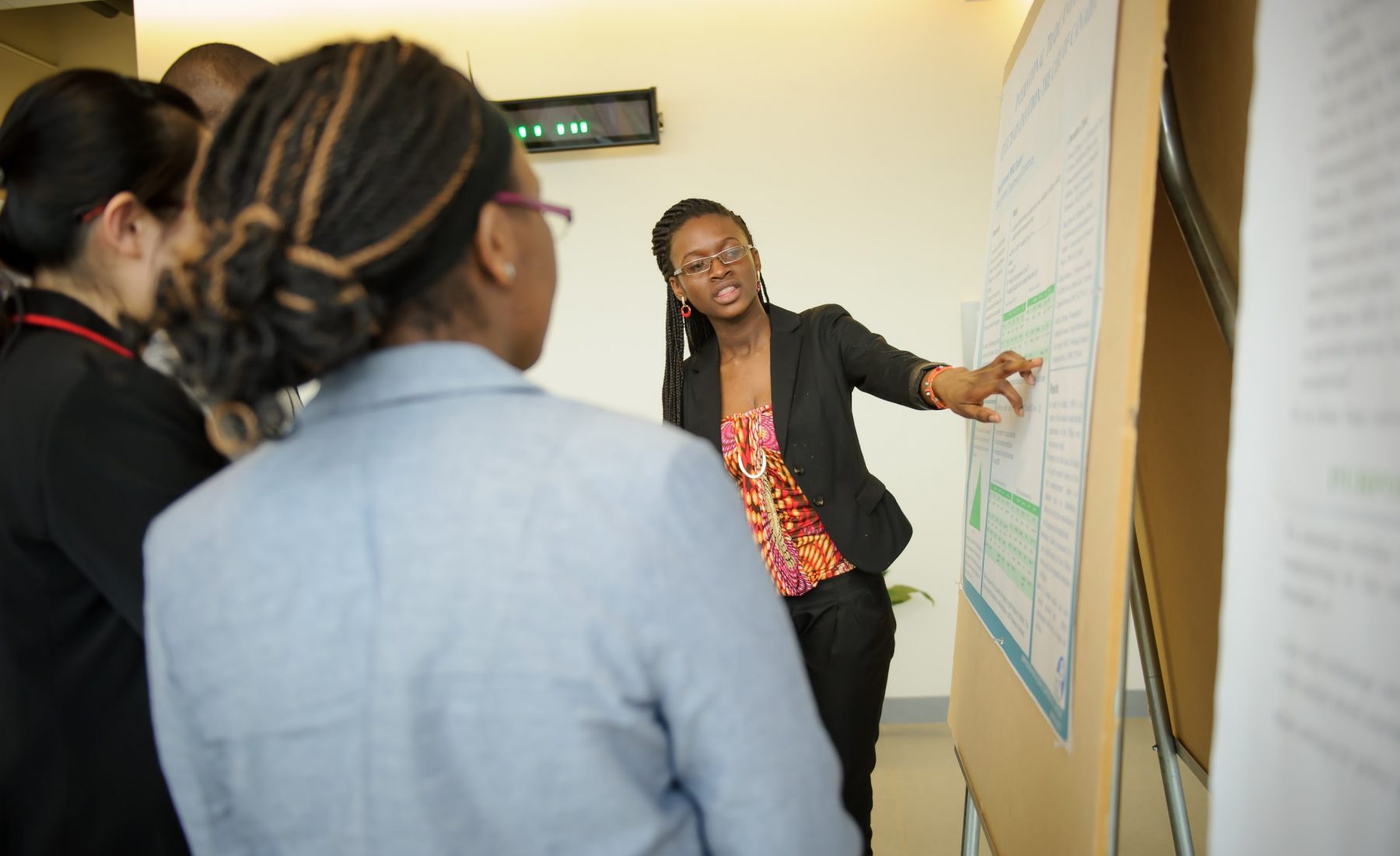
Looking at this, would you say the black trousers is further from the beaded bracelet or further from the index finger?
the index finger

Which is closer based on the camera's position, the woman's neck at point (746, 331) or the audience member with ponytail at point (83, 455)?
the audience member with ponytail at point (83, 455)

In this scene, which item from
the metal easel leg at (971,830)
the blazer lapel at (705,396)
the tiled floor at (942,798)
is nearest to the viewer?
the metal easel leg at (971,830)

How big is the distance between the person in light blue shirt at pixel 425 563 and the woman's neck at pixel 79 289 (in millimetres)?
473

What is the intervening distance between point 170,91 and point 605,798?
101cm

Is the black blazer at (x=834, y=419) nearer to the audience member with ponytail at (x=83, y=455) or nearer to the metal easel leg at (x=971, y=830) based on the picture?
the metal easel leg at (x=971, y=830)

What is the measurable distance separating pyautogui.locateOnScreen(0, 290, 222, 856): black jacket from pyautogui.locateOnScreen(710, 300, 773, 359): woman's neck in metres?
1.32

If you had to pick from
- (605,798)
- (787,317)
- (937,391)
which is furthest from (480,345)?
(787,317)

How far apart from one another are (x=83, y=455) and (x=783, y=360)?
142cm

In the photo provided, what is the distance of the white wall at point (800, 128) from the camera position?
129 inches

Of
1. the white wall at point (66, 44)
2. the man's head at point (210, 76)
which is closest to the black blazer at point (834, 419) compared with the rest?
the man's head at point (210, 76)

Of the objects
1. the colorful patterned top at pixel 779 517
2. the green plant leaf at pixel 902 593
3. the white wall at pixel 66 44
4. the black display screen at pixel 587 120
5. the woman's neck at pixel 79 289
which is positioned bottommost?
the green plant leaf at pixel 902 593

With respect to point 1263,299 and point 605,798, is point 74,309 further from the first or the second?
point 1263,299

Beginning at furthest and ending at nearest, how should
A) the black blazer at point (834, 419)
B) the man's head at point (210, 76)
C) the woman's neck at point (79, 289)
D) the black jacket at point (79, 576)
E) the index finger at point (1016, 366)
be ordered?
the black blazer at point (834, 419), the man's head at point (210, 76), the index finger at point (1016, 366), the woman's neck at point (79, 289), the black jacket at point (79, 576)

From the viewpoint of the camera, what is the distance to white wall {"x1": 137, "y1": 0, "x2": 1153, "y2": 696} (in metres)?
3.29
